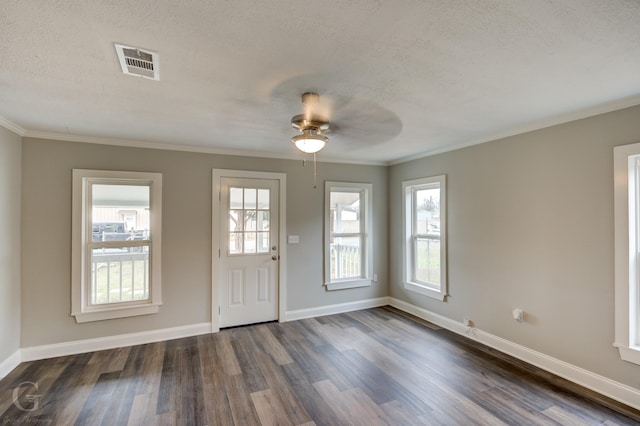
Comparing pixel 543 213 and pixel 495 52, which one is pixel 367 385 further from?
pixel 495 52

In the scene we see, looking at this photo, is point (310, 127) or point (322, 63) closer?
point (322, 63)

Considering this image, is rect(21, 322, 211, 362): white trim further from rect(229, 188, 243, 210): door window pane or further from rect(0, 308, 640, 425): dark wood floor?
rect(229, 188, 243, 210): door window pane

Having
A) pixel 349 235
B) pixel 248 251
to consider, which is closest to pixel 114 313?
pixel 248 251

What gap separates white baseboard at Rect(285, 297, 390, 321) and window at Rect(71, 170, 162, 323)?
5.90 feet

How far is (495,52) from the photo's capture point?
168 centimetres

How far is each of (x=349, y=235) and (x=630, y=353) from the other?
330cm

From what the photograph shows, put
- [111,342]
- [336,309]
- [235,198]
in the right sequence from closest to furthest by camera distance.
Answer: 1. [111,342]
2. [235,198]
3. [336,309]

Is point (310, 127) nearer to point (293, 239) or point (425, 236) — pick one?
point (293, 239)

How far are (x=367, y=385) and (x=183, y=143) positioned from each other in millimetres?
3296

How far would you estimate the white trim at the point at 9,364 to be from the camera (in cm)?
287

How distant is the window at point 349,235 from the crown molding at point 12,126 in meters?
3.56

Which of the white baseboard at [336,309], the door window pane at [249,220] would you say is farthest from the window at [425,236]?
the door window pane at [249,220]

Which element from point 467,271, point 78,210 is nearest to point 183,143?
point 78,210

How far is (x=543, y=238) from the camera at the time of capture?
3.01 metres
